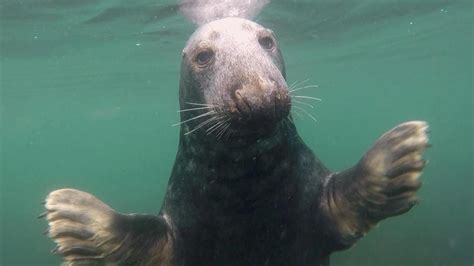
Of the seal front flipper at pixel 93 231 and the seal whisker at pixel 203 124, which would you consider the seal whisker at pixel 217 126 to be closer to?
the seal whisker at pixel 203 124

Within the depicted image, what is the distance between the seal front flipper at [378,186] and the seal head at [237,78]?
88 cm

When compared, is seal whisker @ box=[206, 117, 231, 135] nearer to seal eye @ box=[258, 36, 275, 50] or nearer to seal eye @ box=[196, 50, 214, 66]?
seal eye @ box=[196, 50, 214, 66]

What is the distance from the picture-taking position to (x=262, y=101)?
117 inches

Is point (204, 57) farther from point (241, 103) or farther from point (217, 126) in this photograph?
point (241, 103)

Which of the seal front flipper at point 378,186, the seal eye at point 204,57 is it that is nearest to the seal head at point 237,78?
the seal eye at point 204,57

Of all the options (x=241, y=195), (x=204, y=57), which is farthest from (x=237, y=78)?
(x=241, y=195)

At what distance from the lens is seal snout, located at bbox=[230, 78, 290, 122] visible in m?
2.98

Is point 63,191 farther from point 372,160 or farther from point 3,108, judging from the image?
point 3,108

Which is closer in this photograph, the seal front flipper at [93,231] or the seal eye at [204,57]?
the seal front flipper at [93,231]

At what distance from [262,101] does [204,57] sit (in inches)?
46.3

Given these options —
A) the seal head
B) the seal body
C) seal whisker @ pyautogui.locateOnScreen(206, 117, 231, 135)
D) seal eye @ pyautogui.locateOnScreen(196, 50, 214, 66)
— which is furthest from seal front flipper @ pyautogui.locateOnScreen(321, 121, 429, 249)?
Answer: seal eye @ pyautogui.locateOnScreen(196, 50, 214, 66)

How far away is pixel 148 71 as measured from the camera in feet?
92.1

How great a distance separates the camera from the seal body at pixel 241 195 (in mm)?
3512

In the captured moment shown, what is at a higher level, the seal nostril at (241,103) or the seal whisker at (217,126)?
the seal nostril at (241,103)
